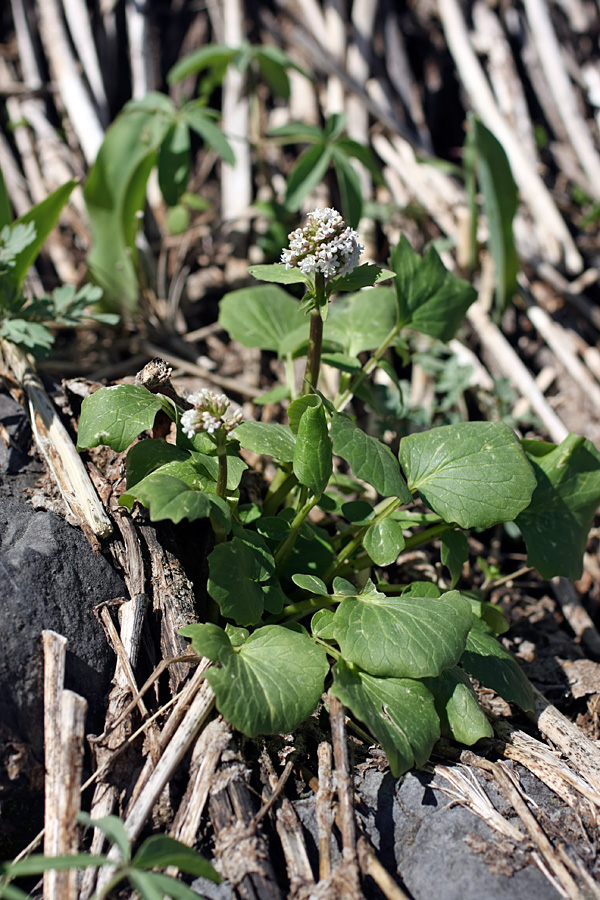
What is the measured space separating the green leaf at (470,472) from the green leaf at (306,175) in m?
1.74

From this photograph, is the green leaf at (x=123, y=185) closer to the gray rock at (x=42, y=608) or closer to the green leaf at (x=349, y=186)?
the green leaf at (x=349, y=186)

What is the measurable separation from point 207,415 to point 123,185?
1.97 metres

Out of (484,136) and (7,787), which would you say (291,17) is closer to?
(484,136)

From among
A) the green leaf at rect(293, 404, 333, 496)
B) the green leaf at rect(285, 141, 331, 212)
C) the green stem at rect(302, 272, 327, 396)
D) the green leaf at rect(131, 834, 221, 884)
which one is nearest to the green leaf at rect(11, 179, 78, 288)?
the green leaf at rect(285, 141, 331, 212)

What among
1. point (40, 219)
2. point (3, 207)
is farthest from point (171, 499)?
point (3, 207)

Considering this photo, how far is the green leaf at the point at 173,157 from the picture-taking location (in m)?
3.13

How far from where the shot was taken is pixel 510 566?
3.09m

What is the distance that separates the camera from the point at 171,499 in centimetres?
164

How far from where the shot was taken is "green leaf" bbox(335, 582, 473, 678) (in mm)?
1654

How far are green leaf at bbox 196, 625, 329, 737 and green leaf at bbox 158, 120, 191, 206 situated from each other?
2.21m

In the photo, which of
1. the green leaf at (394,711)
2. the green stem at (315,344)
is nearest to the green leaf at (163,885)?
the green leaf at (394,711)

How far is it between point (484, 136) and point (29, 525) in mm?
2752

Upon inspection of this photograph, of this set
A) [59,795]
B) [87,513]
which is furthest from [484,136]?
[59,795]

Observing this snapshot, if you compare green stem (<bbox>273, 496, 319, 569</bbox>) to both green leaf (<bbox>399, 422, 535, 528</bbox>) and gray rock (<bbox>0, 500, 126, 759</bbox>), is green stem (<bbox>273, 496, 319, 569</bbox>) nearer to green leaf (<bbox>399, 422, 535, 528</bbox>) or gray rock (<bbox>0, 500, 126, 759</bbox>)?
green leaf (<bbox>399, 422, 535, 528</bbox>)
